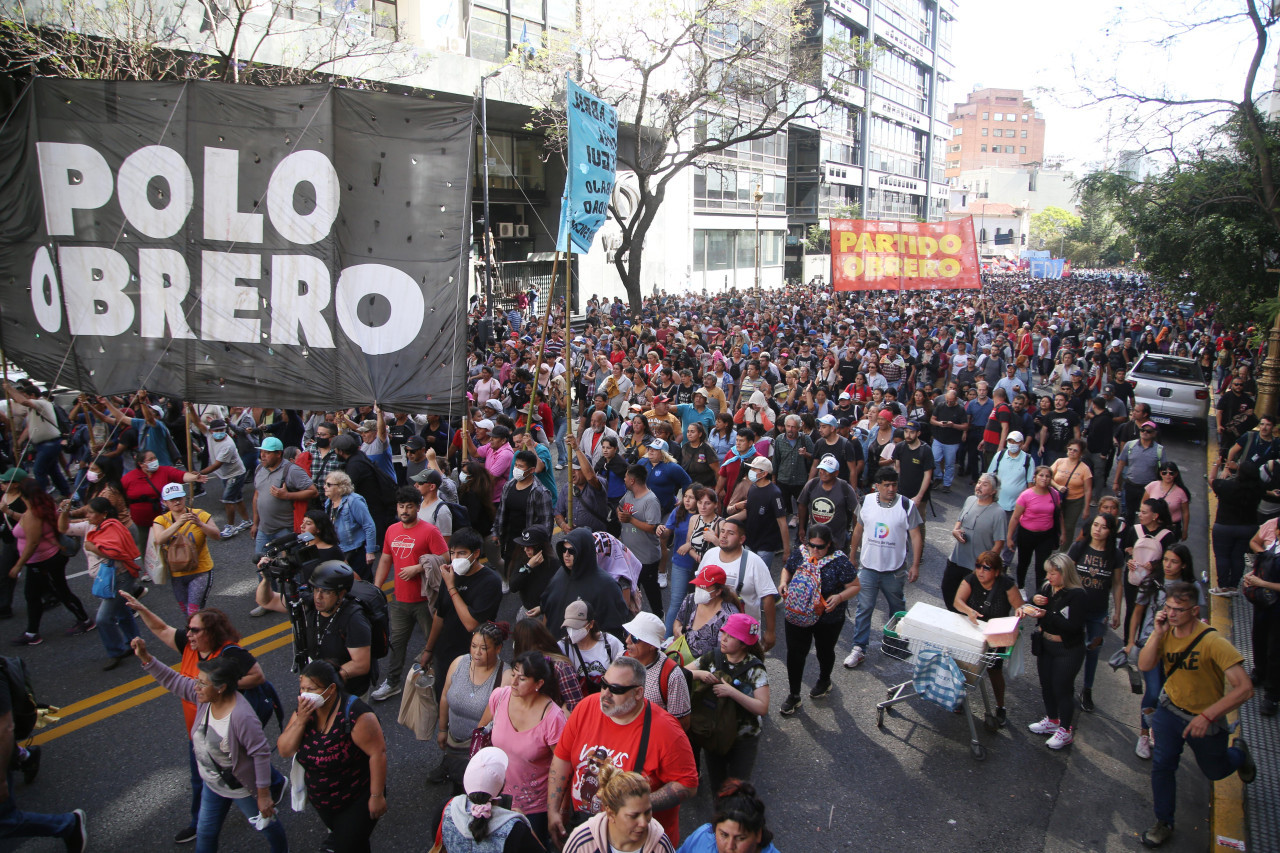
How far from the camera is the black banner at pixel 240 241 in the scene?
5.30 metres

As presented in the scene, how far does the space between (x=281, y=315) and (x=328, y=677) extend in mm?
2795

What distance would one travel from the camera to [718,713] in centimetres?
417

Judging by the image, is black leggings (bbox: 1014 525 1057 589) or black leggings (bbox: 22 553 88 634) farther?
black leggings (bbox: 1014 525 1057 589)

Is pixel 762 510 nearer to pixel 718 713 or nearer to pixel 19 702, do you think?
pixel 718 713

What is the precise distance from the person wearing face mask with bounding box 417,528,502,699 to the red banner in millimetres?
18628

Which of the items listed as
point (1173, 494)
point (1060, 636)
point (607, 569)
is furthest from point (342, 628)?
point (1173, 494)

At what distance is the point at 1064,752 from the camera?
17.7 feet

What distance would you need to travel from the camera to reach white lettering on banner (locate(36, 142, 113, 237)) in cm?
536

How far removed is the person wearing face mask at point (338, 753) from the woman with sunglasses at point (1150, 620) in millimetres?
4414

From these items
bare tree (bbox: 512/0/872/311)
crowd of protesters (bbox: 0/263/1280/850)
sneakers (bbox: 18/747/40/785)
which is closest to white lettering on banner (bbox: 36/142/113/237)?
crowd of protesters (bbox: 0/263/1280/850)

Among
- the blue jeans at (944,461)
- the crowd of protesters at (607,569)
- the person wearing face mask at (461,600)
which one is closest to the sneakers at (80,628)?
the crowd of protesters at (607,569)

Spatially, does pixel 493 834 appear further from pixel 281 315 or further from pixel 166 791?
pixel 281 315

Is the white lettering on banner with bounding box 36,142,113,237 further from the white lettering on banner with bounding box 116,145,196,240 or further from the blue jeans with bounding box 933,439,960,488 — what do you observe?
the blue jeans with bounding box 933,439,960,488

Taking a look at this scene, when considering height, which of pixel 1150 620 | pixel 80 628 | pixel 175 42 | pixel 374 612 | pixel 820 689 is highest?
pixel 175 42
